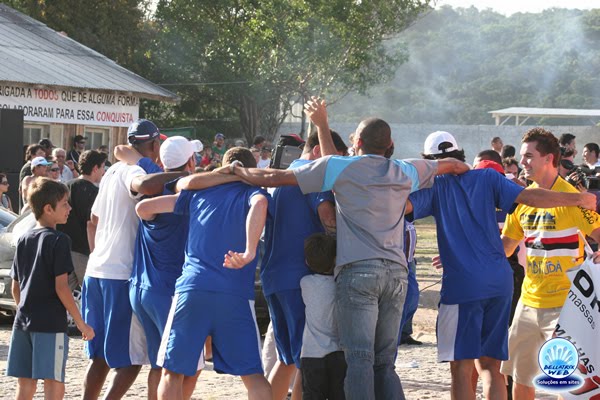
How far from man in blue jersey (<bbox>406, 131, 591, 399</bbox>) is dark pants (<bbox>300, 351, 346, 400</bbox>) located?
787mm

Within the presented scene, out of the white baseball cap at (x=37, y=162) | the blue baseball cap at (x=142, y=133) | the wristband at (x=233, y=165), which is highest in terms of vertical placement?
the blue baseball cap at (x=142, y=133)

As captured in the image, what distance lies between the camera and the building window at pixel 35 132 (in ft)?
90.9

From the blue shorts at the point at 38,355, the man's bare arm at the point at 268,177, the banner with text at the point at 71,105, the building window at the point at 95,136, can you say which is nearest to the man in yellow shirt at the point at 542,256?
the man's bare arm at the point at 268,177

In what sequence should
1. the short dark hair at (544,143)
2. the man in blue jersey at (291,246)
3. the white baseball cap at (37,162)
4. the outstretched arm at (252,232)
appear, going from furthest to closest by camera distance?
the white baseball cap at (37,162) → the short dark hair at (544,143) → the man in blue jersey at (291,246) → the outstretched arm at (252,232)

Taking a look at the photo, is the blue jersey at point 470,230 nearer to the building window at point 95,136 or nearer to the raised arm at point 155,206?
the raised arm at point 155,206

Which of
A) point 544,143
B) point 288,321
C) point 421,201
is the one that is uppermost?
point 544,143

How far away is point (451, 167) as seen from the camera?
6812 mm

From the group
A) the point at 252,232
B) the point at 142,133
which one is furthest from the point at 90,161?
the point at 252,232

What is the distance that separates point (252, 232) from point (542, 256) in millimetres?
2133

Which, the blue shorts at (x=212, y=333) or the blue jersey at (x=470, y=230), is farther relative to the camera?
the blue jersey at (x=470, y=230)

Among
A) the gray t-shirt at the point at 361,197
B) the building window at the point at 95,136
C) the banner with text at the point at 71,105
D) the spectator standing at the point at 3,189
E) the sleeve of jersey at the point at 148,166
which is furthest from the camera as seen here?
the building window at the point at 95,136

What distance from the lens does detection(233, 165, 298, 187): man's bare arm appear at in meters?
6.29

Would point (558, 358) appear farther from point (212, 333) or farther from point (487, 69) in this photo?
point (487, 69)

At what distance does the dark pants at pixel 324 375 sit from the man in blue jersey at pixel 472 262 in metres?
0.79
